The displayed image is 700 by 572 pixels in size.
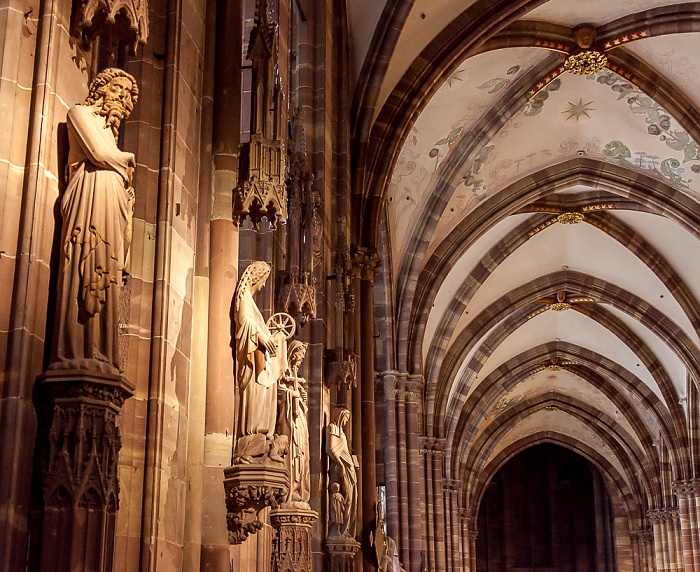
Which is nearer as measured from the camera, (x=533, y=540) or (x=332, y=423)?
(x=332, y=423)

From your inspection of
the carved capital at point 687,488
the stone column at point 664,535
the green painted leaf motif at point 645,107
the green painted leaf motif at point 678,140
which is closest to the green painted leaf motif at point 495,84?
the green painted leaf motif at point 645,107

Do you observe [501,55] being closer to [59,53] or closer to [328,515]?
[328,515]

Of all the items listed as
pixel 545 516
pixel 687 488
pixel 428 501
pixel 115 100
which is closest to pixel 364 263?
pixel 428 501

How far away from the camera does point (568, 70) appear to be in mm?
18922

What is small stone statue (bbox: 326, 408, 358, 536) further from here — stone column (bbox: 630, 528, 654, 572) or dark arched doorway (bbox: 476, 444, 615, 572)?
dark arched doorway (bbox: 476, 444, 615, 572)

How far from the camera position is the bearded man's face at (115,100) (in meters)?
4.89

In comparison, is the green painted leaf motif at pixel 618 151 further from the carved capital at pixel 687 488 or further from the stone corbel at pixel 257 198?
the stone corbel at pixel 257 198

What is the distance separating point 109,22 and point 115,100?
1.10 ft

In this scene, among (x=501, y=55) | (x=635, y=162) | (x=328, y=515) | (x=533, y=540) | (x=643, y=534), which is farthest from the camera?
(x=533, y=540)

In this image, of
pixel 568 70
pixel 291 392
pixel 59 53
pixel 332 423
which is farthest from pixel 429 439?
pixel 59 53

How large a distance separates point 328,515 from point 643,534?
31.5 metres

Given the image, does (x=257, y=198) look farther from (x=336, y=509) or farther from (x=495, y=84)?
(x=495, y=84)

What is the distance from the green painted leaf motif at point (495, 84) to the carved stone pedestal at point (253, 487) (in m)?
13.3

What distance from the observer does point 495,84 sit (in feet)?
62.4
